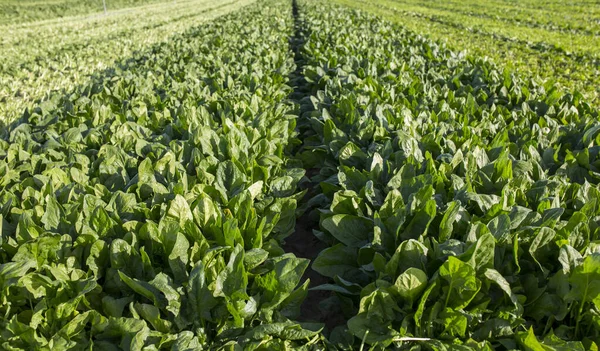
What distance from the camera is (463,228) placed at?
279cm

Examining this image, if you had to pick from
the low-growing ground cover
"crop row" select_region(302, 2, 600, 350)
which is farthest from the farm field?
the low-growing ground cover

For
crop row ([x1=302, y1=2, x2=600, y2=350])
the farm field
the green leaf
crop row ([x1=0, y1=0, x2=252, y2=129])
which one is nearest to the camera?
crop row ([x1=302, y1=2, x2=600, y2=350])

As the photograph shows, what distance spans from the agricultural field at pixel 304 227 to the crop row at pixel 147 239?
0.01 meters

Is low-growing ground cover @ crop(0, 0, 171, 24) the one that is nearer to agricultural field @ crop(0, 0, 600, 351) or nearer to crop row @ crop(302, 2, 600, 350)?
agricultural field @ crop(0, 0, 600, 351)

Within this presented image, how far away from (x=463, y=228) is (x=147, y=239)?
6.30 ft

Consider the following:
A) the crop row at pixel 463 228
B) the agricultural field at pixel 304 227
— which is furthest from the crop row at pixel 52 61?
the crop row at pixel 463 228

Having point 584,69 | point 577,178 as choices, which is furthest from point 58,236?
point 584,69

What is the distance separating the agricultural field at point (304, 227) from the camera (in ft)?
7.59

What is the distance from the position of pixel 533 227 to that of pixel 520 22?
20.9m

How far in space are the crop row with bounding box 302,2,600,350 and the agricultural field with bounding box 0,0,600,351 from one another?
13mm

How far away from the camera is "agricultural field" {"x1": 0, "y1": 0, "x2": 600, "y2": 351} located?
2.31 metres

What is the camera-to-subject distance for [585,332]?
2334 mm

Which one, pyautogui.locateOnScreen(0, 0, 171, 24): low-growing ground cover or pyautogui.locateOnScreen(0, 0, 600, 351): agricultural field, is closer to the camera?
pyautogui.locateOnScreen(0, 0, 600, 351): agricultural field

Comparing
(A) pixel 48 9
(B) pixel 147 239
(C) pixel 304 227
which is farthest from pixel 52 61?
(A) pixel 48 9
